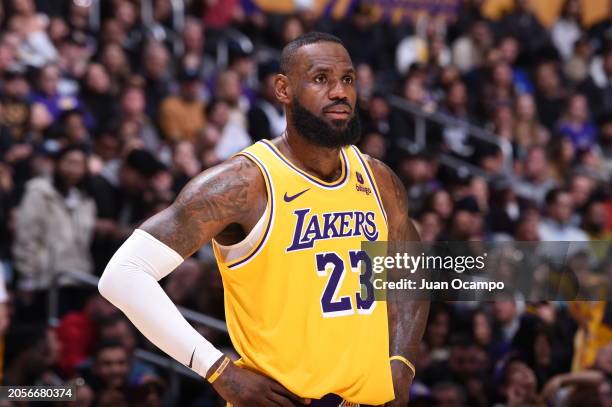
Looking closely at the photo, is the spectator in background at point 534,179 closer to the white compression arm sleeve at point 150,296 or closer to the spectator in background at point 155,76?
the spectator in background at point 155,76

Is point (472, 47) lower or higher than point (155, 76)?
higher

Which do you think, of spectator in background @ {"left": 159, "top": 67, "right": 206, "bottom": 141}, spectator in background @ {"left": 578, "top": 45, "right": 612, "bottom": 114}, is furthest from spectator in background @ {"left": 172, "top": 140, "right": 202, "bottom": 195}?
spectator in background @ {"left": 578, "top": 45, "right": 612, "bottom": 114}

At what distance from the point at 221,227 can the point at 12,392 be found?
1.35 m

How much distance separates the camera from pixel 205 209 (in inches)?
142

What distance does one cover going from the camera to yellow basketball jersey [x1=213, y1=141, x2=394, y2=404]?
3.64 meters

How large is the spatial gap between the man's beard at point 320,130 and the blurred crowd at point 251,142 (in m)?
2.82

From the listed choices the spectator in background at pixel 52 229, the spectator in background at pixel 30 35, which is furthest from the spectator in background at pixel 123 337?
the spectator in background at pixel 30 35

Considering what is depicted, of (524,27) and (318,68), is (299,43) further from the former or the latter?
(524,27)

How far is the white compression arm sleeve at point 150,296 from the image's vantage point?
3510 millimetres

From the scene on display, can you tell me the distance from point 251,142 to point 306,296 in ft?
22.0

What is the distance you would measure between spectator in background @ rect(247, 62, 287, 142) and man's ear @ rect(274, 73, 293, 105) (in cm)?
581

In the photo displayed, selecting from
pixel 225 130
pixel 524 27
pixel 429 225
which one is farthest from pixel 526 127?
pixel 429 225

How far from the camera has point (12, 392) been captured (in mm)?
4387

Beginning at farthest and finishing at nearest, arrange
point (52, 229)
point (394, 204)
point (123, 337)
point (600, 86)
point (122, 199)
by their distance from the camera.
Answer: point (600, 86) → point (122, 199) → point (52, 229) → point (123, 337) → point (394, 204)
